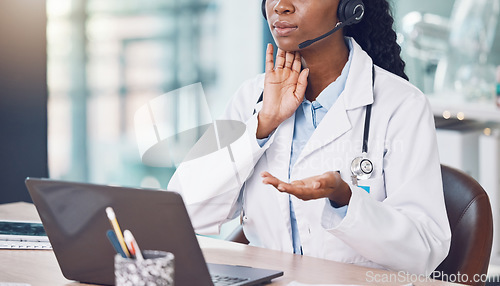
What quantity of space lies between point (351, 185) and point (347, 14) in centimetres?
50

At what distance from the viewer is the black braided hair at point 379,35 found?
5.64ft

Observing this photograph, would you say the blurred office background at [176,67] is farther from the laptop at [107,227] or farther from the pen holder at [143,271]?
the pen holder at [143,271]

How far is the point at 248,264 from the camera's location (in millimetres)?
1250

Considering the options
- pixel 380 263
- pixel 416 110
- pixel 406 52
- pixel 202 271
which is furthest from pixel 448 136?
pixel 202 271

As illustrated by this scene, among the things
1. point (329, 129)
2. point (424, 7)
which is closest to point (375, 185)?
point (329, 129)

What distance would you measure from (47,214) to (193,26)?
2.88 meters

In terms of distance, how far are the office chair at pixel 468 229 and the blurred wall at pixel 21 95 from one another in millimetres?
1545

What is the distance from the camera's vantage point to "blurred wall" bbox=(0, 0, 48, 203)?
229 centimetres

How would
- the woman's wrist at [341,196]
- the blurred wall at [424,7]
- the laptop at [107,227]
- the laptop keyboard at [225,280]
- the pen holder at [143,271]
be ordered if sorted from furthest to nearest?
the blurred wall at [424,7] → the woman's wrist at [341,196] → the laptop keyboard at [225,280] → the laptop at [107,227] → the pen holder at [143,271]

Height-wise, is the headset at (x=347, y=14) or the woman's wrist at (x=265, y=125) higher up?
the headset at (x=347, y=14)

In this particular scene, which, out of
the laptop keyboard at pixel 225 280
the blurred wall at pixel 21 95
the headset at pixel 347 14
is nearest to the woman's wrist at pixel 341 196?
the laptop keyboard at pixel 225 280

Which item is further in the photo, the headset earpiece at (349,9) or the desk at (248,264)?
the headset earpiece at (349,9)

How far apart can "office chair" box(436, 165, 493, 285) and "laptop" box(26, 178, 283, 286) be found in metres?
0.47

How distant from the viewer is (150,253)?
2.73 ft
